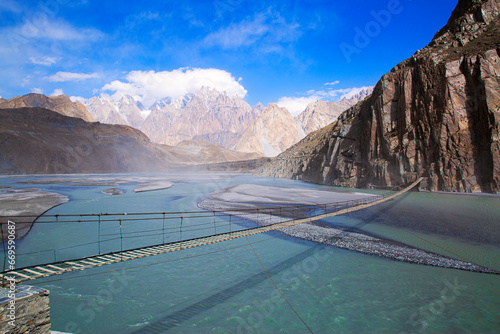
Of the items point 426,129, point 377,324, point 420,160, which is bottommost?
point 377,324

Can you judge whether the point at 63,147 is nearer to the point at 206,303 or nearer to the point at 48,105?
the point at 206,303

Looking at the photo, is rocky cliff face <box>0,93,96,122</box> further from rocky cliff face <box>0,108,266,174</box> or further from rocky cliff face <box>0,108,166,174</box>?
rocky cliff face <box>0,108,166,174</box>

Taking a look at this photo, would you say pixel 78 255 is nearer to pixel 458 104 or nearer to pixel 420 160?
pixel 420 160

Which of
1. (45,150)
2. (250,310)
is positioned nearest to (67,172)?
(45,150)

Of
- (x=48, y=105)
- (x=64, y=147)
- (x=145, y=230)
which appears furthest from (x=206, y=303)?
(x=48, y=105)

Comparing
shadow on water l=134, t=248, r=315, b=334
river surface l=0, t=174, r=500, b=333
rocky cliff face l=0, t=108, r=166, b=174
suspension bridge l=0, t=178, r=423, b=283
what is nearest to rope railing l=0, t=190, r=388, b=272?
suspension bridge l=0, t=178, r=423, b=283
